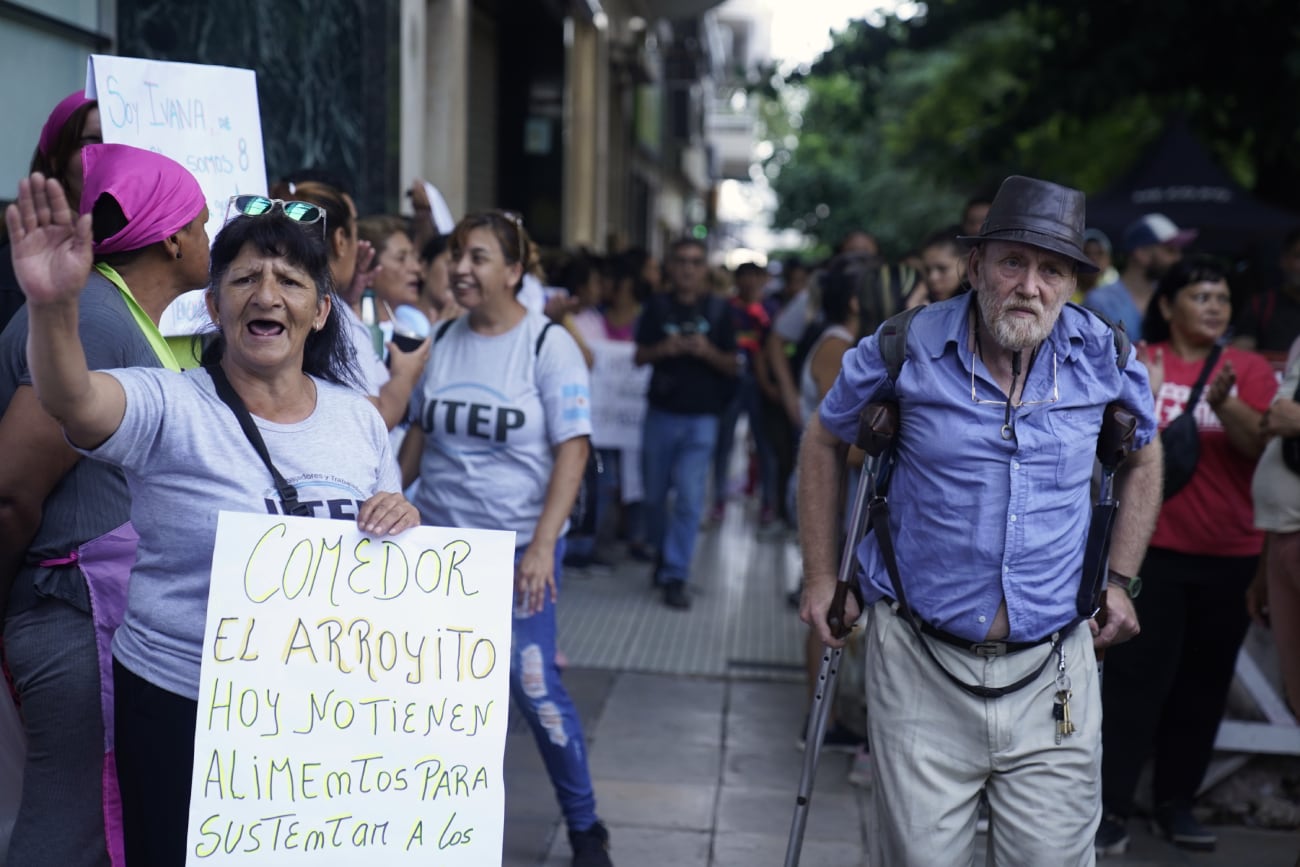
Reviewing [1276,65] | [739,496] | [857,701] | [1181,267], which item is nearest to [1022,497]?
[1181,267]

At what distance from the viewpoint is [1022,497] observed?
337 cm

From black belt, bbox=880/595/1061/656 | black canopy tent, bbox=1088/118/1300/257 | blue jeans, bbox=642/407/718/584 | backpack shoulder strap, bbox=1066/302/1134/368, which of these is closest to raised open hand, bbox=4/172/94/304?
black belt, bbox=880/595/1061/656

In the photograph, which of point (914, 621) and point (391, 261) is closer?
point (914, 621)

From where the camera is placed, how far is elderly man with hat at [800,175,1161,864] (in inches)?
134

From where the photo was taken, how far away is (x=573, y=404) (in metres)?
4.64

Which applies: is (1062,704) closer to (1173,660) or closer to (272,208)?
(1173,660)

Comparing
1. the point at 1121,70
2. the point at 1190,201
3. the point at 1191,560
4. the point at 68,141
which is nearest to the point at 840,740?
the point at 1191,560

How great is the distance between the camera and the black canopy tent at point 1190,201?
504 inches

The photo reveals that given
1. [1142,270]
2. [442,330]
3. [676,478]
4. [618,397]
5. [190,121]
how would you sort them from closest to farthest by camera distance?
[190,121]
[442,330]
[1142,270]
[676,478]
[618,397]

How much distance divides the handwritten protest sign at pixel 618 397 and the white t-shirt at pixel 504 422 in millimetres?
5039

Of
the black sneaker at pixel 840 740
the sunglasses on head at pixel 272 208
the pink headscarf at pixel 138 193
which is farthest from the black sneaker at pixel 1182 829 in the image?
the pink headscarf at pixel 138 193

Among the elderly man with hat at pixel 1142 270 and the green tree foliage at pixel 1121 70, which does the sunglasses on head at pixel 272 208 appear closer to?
the elderly man with hat at pixel 1142 270

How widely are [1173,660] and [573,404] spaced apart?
230 centimetres

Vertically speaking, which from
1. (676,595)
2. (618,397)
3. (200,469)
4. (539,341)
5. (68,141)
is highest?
(68,141)
